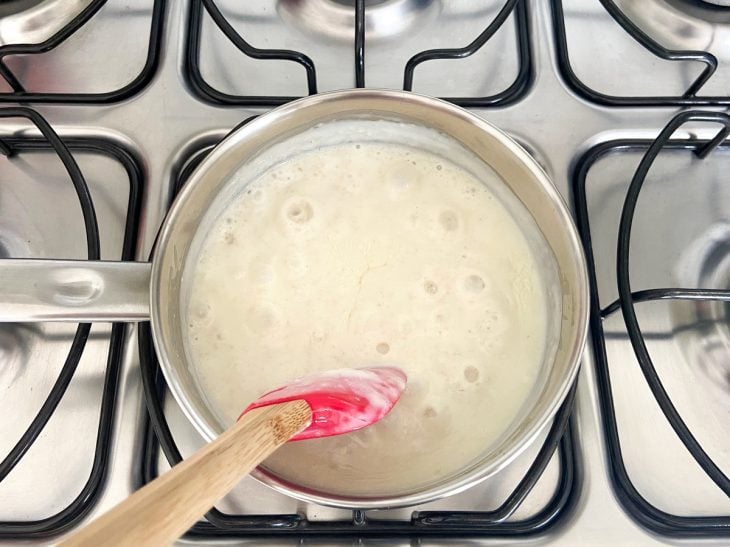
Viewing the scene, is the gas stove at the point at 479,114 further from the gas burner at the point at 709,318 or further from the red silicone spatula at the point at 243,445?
the red silicone spatula at the point at 243,445

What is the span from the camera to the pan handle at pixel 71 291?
433mm

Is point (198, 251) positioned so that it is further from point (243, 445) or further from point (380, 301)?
point (243, 445)

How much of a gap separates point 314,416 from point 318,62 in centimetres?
38

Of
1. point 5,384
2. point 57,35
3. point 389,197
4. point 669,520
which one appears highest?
point 57,35

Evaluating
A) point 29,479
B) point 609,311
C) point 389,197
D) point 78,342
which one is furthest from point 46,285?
point 609,311

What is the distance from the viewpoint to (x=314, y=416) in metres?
0.40

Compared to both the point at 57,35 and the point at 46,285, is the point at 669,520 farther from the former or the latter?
the point at 57,35

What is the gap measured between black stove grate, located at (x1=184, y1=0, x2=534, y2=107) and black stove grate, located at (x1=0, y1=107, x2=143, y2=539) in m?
0.11

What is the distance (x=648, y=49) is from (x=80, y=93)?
1.71 feet

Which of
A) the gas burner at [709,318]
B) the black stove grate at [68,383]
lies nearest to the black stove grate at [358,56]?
the black stove grate at [68,383]

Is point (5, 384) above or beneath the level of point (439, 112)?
beneath

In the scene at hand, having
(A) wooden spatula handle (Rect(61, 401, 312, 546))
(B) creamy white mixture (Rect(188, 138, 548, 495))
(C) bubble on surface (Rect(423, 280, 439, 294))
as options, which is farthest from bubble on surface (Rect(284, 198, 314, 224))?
(A) wooden spatula handle (Rect(61, 401, 312, 546))

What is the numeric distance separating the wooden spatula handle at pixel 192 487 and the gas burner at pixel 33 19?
50cm

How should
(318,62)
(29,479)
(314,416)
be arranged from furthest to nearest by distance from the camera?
(318,62) → (29,479) → (314,416)
